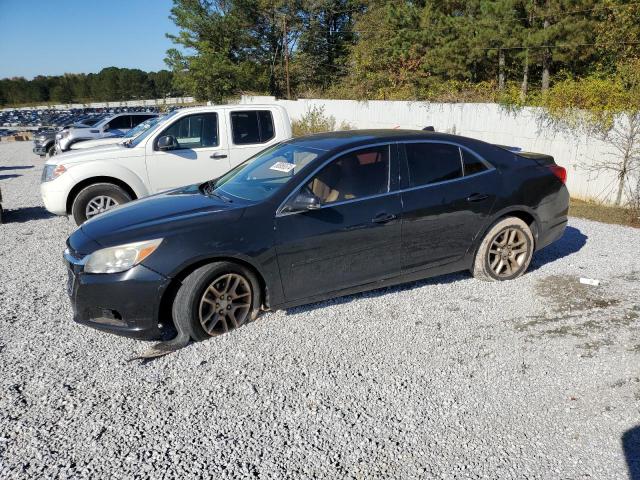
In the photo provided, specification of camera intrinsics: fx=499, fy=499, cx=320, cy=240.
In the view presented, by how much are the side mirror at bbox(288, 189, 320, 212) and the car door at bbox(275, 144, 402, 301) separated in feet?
0.17

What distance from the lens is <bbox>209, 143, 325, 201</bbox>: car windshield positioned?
445 cm

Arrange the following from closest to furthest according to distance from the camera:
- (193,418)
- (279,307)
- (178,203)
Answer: (193,418) → (279,307) → (178,203)

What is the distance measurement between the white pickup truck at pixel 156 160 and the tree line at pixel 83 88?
102 metres

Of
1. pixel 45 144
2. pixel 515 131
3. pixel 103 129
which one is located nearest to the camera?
pixel 515 131

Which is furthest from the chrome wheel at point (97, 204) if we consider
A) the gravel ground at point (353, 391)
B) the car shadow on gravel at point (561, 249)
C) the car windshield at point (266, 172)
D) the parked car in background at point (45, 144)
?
the parked car in background at point (45, 144)

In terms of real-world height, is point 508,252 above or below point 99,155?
below

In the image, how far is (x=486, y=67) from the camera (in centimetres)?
2142

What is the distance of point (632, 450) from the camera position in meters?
2.79

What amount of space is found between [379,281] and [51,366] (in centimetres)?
275

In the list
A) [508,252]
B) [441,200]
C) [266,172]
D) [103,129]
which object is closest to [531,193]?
[508,252]

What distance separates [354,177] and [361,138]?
0.48 m

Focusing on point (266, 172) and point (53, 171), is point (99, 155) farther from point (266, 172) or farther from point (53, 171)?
point (266, 172)

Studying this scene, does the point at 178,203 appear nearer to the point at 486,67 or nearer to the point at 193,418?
the point at 193,418

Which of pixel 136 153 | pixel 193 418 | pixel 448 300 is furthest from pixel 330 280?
pixel 136 153
